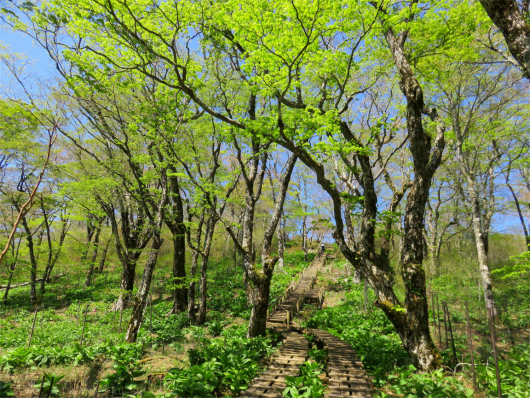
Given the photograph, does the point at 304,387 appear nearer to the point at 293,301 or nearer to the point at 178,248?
the point at 178,248

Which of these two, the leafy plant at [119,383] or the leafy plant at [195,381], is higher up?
the leafy plant at [195,381]

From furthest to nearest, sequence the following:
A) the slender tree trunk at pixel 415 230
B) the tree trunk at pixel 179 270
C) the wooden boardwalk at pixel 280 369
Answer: the tree trunk at pixel 179 270, the slender tree trunk at pixel 415 230, the wooden boardwalk at pixel 280 369

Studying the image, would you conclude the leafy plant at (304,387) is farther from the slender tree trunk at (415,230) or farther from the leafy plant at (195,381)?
the slender tree trunk at (415,230)

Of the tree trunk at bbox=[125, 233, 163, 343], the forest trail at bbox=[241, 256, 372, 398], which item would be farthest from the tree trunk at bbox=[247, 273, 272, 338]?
the tree trunk at bbox=[125, 233, 163, 343]

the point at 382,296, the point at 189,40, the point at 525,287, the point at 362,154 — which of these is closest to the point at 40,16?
the point at 189,40

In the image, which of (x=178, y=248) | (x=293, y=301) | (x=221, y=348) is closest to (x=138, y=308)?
(x=221, y=348)

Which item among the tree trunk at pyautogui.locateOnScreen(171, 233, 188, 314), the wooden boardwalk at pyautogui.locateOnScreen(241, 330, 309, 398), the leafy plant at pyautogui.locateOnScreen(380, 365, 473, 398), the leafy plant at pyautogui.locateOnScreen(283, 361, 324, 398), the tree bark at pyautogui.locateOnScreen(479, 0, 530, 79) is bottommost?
the wooden boardwalk at pyautogui.locateOnScreen(241, 330, 309, 398)

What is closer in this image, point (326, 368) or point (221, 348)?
point (326, 368)

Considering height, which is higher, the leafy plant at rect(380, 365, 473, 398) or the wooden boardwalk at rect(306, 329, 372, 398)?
the leafy plant at rect(380, 365, 473, 398)

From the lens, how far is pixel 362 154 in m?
6.95

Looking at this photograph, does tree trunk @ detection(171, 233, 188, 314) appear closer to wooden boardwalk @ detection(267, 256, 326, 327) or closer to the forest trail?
wooden boardwalk @ detection(267, 256, 326, 327)

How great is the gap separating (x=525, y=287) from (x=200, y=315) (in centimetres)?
1473

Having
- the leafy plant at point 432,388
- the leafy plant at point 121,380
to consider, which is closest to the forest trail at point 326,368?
the leafy plant at point 432,388

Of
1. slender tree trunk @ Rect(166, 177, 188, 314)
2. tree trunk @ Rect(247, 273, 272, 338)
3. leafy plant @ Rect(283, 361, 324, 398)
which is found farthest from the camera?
slender tree trunk @ Rect(166, 177, 188, 314)
